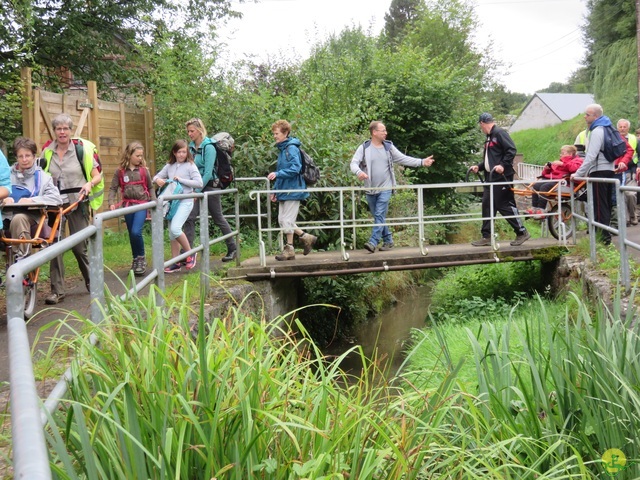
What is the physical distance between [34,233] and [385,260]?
14.7ft

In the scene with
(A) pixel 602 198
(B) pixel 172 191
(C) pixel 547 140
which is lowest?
(A) pixel 602 198

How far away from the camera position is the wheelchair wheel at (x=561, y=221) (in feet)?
34.5

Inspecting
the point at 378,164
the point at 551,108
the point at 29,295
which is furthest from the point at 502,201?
the point at 551,108

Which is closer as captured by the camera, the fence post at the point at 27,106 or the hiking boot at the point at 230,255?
the hiking boot at the point at 230,255

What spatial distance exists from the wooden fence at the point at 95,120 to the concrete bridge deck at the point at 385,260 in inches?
141

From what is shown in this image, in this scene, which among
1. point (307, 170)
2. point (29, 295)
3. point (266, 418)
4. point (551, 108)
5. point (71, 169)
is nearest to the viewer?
point (266, 418)

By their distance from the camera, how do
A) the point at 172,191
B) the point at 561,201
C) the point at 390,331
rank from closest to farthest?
1. the point at 172,191
2. the point at 561,201
3. the point at 390,331

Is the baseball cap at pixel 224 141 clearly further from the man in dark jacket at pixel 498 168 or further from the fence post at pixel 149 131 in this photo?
the fence post at pixel 149 131

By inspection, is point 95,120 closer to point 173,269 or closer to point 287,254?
point 173,269

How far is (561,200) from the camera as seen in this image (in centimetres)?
1062

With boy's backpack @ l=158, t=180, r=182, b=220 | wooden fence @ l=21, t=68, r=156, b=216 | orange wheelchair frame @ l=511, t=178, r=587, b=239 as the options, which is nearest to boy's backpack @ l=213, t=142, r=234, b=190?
boy's backpack @ l=158, t=180, r=182, b=220

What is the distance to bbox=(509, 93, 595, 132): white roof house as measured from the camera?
65.5 m

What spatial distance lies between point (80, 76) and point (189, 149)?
1018cm

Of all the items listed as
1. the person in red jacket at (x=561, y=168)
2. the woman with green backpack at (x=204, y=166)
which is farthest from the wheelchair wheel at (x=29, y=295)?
the person in red jacket at (x=561, y=168)
